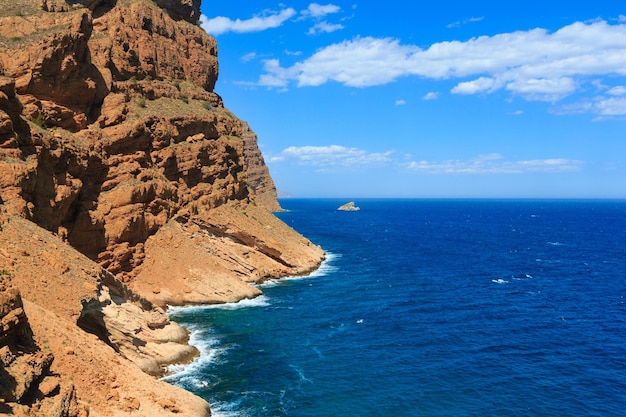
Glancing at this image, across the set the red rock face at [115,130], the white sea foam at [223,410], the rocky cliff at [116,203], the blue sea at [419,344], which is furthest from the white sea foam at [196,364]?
the red rock face at [115,130]

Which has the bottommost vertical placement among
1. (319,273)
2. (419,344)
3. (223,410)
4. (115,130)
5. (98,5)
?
(223,410)

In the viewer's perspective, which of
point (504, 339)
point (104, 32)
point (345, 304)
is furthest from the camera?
point (104, 32)

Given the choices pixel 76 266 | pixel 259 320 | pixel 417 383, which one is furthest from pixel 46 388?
pixel 259 320

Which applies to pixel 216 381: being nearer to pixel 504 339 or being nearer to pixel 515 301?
pixel 504 339

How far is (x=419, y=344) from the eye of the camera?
172ft

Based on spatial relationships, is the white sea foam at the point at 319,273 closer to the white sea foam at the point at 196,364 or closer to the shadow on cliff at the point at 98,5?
the white sea foam at the point at 196,364

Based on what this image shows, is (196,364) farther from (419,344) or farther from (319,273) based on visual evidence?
(319,273)

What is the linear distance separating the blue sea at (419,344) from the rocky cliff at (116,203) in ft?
19.9

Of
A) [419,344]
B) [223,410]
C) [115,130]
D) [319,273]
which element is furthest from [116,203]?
[419,344]

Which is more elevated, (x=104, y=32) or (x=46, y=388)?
(x=104, y=32)

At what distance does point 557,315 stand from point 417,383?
32.3 metres

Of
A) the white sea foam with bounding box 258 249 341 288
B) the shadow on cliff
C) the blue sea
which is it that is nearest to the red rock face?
the shadow on cliff

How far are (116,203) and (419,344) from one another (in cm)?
4526

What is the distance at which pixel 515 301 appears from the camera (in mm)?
71250
